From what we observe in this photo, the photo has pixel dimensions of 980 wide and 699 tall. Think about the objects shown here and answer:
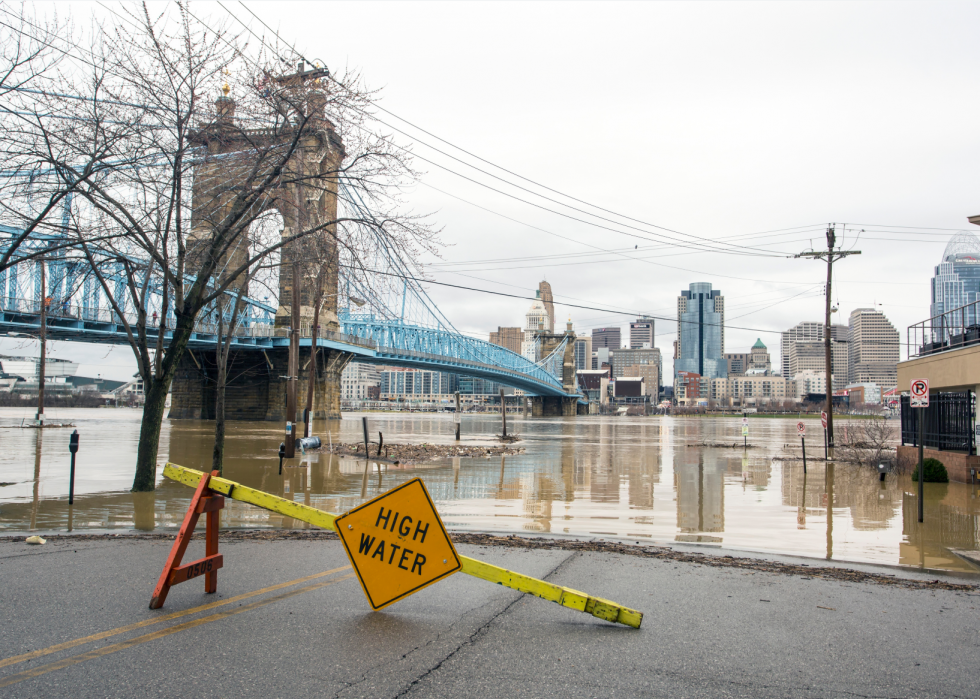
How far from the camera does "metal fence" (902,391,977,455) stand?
18359 millimetres

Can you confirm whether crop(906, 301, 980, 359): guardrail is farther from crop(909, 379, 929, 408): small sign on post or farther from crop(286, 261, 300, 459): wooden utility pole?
crop(286, 261, 300, 459): wooden utility pole

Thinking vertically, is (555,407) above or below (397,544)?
above

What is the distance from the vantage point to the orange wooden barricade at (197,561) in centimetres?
552

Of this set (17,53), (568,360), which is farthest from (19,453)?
(568,360)

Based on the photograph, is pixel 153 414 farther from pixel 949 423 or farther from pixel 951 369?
pixel 949 423

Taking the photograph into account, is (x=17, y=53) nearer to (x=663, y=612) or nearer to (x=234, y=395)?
(x=663, y=612)

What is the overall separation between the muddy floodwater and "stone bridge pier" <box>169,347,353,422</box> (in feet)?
117

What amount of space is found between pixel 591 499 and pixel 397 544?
1025 centimetres

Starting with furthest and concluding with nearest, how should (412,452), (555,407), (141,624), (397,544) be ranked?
(555,407) < (412,452) < (397,544) < (141,624)

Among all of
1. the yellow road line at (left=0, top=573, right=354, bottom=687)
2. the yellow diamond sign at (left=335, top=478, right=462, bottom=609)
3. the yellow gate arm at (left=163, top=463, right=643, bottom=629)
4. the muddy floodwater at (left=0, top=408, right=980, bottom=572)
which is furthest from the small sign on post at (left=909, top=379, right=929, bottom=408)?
the yellow road line at (left=0, top=573, right=354, bottom=687)

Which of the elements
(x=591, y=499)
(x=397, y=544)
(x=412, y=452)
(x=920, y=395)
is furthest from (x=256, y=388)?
(x=397, y=544)

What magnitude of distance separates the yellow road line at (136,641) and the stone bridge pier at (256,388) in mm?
54942

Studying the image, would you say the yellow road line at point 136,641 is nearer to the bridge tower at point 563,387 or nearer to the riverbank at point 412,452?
the riverbank at point 412,452

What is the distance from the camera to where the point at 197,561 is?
588 cm
